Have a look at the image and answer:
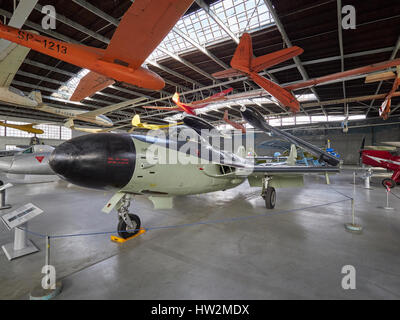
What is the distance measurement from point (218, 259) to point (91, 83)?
40.0 feet

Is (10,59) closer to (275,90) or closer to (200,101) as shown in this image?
(200,101)

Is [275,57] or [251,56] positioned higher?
[251,56]

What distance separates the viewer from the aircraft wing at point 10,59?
7.77 metres

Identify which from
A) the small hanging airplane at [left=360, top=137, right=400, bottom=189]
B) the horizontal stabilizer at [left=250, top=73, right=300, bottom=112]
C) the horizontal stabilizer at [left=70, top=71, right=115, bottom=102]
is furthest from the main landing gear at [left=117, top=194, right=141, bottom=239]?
the small hanging airplane at [left=360, top=137, right=400, bottom=189]

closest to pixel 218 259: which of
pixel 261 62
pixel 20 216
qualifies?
pixel 20 216

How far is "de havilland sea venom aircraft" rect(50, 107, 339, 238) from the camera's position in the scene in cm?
272

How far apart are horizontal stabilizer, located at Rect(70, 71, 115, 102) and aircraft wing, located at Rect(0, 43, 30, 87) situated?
264cm

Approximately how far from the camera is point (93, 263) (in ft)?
9.43

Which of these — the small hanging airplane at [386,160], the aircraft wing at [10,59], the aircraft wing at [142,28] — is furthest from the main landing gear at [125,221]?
the small hanging airplane at [386,160]

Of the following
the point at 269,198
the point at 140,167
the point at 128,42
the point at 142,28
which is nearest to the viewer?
the point at 140,167

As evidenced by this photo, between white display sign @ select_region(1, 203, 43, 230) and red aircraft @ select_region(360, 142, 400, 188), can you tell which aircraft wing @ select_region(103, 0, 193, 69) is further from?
red aircraft @ select_region(360, 142, 400, 188)

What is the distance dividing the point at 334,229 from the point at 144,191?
4.71 meters

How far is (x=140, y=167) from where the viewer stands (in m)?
3.18
